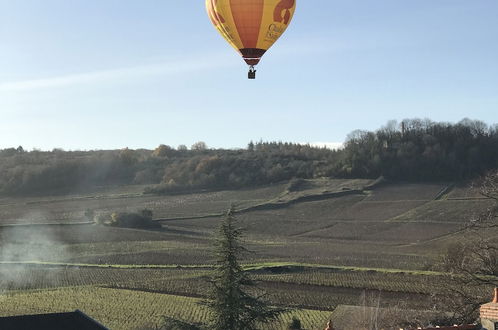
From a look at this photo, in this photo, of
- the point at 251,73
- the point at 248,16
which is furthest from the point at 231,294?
the point at 248,16

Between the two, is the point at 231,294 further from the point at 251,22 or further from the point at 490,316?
the point at 251,22

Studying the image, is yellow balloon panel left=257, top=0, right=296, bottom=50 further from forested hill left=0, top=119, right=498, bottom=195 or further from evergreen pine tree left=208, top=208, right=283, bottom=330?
forested hill left=0, top=119, right=498, bottom=195

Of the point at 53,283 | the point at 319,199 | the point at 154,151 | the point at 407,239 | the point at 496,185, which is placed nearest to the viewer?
the point at 496,185

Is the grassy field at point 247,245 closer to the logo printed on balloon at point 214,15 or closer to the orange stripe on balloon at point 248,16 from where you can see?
the orange stripe on balloon at point 248,16

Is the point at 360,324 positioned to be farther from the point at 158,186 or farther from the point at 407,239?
the point at 158,186

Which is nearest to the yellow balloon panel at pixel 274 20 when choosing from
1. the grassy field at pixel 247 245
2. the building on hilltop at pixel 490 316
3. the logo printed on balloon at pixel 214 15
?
the logo printed on balloon at pixel 214 15

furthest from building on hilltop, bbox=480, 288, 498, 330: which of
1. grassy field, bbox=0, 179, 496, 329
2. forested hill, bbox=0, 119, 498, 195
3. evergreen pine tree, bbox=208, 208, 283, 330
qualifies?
A: forested hill, bbox=0, 119, 498, 195

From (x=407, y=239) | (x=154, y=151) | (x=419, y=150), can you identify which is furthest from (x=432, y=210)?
(x=154, y=151)
